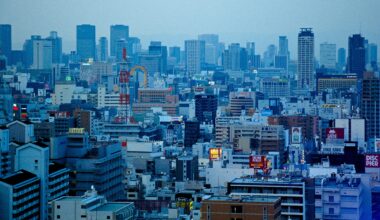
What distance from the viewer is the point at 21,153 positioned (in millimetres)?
8188

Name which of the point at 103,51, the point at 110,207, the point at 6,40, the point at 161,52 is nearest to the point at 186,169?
the point at 6,40

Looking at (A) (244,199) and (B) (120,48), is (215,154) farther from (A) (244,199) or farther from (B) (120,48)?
(B) (120,48)

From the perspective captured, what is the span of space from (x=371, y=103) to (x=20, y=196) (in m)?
12.5

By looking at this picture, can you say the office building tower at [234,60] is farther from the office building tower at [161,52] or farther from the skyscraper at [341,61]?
the skyscraper at [341,61]

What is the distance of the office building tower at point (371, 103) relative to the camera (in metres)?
17.8

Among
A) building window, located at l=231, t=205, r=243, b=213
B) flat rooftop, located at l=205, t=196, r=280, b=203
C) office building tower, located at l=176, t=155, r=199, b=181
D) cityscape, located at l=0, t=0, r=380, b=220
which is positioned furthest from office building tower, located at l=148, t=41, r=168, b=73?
building window, located at l=231, t=205, r=243, b=213

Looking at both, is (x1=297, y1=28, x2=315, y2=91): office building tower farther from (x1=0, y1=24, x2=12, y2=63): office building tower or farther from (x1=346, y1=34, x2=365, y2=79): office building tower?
(x1=0, y1=24, x2=12, y2=63): office building tower

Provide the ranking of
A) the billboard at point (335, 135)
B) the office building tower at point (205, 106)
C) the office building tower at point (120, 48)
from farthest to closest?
the office building tower at point (120, 48) < the office building tower at point (205, 106) < the billboard at point (335, 135)

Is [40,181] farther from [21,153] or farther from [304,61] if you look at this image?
[304,61]

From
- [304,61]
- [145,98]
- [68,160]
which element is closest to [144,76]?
[145,98]

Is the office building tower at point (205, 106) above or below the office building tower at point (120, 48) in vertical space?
below

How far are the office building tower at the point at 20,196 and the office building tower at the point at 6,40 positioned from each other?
530 centimetres

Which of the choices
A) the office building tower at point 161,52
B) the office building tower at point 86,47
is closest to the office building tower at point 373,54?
the office building tower at point 86,47

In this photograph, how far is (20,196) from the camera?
7.53 meters
